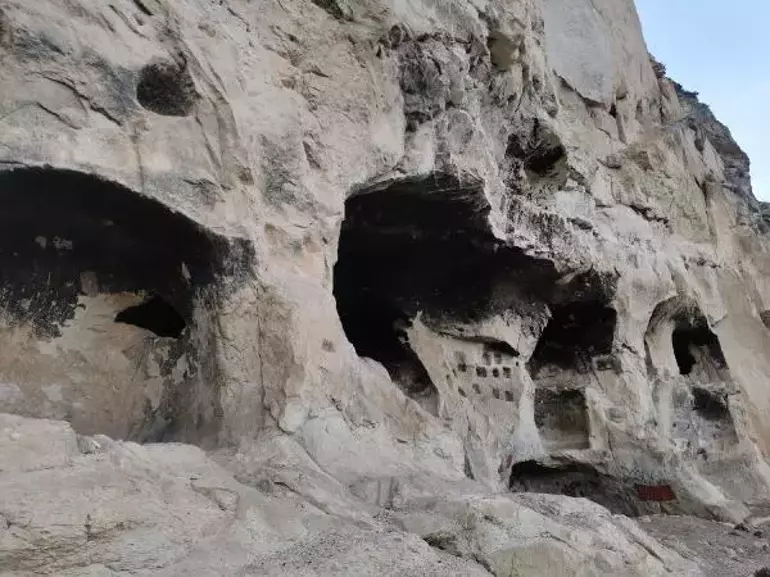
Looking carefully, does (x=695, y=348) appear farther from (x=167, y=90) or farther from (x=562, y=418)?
(x=167, y=90)

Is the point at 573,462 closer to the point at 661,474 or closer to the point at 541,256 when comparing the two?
the point at 661,474

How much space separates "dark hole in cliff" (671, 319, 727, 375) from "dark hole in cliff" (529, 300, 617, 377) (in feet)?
5.09

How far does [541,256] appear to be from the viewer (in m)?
5.79

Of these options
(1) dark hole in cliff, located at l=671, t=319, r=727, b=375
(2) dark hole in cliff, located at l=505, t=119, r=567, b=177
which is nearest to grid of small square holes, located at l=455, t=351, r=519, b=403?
(2) dark hole in cliff, located at l=505, t=119, r=567, b=177

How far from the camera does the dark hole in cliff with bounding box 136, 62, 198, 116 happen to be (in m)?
3.45

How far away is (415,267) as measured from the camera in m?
5.77

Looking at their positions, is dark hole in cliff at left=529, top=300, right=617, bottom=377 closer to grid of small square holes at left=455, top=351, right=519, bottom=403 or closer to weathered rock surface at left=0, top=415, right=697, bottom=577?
grid of small square holes at left=455, top=351, right=519, bottom=403

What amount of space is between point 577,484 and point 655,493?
623mm

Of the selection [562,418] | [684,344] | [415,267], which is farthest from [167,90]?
[684,344]

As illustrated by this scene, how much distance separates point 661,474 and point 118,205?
4632 millimetres

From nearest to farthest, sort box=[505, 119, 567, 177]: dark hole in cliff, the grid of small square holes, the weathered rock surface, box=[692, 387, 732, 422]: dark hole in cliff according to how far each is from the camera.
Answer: the weathered rock surface
the grid of small square holes
box=[505, 119, 567, 177]: dark hole in cliff
box=[692, 387, 732, 422]: dark hole in cliff

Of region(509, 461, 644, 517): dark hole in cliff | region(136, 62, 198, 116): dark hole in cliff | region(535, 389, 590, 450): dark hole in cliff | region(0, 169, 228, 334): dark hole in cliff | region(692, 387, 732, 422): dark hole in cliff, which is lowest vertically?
region(509, 461, 644, 517): dark hole in cliff

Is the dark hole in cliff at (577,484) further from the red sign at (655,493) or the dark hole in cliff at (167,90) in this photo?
the dark hole in cliff at (167,90)

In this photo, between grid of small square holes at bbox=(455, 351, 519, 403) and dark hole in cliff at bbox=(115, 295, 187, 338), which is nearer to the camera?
dark hole in cliff at bbox=(115, 295, 187, 338)
